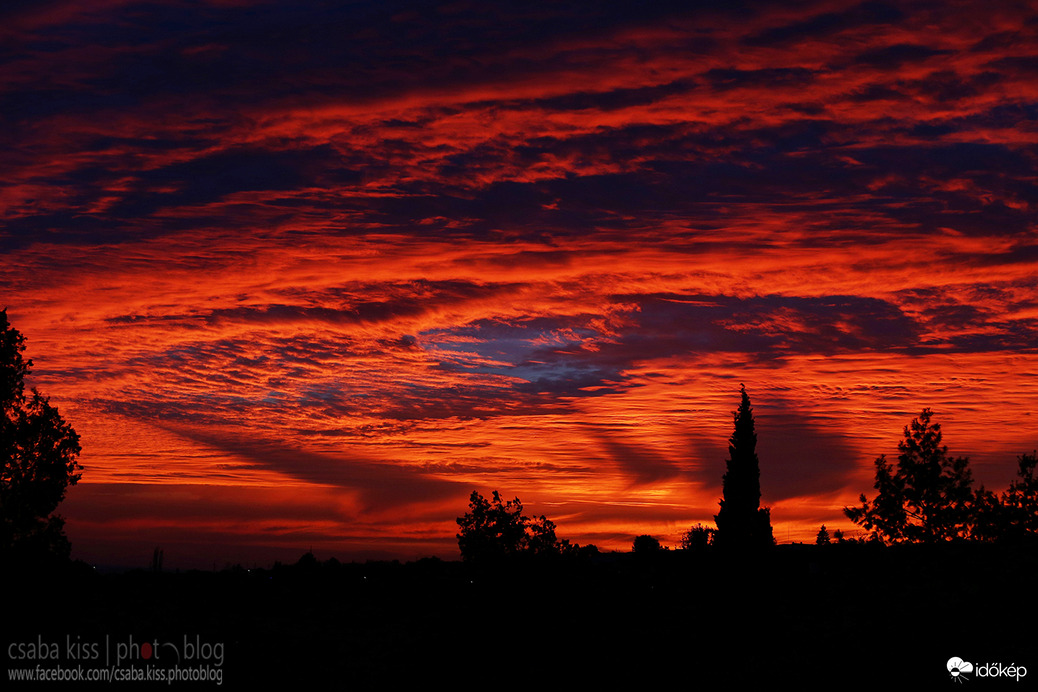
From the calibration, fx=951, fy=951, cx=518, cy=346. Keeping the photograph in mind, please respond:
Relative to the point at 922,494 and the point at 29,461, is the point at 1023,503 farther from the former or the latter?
the point at 29,461

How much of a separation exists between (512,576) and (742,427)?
37070mm

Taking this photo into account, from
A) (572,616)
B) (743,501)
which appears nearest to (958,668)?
(572,616)

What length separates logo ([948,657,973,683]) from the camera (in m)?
24.1

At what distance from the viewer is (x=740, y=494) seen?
213ft

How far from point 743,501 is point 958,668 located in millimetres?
40527

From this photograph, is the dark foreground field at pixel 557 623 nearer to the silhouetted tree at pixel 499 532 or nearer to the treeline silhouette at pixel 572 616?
the treeline silhouette at pixel 572 616

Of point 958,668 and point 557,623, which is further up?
point 557,623

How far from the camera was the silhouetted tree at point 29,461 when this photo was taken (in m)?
45.5

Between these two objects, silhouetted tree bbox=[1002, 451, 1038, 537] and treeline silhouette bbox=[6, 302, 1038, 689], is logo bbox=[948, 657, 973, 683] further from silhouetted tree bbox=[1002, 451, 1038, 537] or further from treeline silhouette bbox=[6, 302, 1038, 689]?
silhouetted tree bbox=[1002, 451, 1038, 537]

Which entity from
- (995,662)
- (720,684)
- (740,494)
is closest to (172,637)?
(720,684)

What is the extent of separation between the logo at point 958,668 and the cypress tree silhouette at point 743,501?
3728 centimetres

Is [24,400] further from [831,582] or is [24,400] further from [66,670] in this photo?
[831,582]

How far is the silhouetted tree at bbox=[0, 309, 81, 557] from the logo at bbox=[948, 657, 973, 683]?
38.4 m

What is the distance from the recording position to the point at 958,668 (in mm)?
24422
